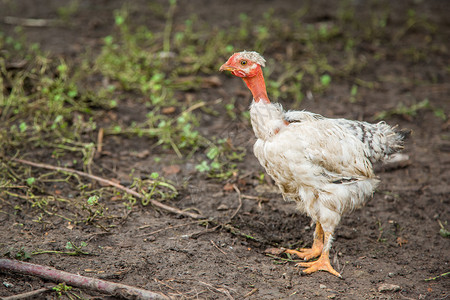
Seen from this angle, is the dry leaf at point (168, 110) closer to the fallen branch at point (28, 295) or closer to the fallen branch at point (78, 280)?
the fallen branch at point (78, 280)

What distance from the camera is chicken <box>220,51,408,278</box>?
3.82m

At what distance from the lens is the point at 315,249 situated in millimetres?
4277

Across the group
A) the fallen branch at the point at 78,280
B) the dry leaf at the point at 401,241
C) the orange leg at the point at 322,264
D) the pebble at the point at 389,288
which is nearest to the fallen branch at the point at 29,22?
the fallen branch at the point at 78,280

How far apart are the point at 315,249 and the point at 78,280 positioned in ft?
6.72

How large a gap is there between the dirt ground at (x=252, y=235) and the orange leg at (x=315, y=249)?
154mm

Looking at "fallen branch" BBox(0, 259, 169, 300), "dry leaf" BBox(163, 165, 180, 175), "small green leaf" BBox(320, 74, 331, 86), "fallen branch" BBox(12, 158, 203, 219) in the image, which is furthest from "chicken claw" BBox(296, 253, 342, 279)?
"small green leaf" BBox(320, 74, 331, 86)

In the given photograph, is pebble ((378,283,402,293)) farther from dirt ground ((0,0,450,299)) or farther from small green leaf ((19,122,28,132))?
small green leaf ((19,122,28,132))

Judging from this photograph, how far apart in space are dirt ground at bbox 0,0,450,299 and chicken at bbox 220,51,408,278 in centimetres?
37

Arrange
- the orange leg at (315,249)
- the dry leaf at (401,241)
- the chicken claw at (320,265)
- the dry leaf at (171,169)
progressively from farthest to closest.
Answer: the dry leaf at (171,169) < the dry leaf at (401,241) < the orange leg at (315,249) < the chicken claw at (320,265)

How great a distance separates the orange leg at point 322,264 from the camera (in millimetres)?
3947

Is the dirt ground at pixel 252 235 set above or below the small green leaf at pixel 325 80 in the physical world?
below

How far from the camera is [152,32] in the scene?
7.89 m

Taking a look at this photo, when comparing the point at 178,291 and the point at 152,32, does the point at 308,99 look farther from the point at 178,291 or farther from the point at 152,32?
the point at 178,291

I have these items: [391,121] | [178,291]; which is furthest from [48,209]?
[391,121]
